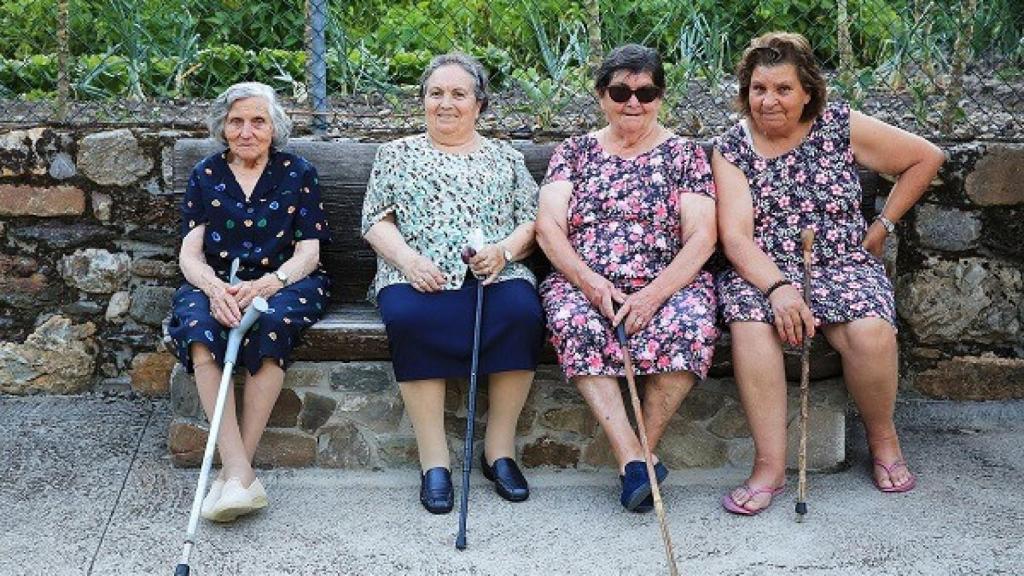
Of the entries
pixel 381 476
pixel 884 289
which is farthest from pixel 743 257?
pixel 381 476

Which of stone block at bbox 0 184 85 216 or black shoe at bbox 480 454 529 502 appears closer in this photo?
black shoe at bbox 480 454 529 502

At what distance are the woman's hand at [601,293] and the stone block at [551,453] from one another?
0.47 m

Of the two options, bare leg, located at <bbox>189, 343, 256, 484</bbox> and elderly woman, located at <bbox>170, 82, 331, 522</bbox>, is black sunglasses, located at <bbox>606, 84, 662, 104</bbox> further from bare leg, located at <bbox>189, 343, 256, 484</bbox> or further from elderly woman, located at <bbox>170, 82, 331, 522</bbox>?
bare leg, located at <bbox>189, 343, 256, 484</bbox>

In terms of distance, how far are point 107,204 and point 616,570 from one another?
2.18 m

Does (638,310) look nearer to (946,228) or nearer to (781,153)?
(781,153)

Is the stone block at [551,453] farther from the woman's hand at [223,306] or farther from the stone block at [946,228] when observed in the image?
the stone block at [946,228]

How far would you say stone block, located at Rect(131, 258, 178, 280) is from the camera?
4531 mm

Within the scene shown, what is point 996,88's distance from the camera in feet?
17.0

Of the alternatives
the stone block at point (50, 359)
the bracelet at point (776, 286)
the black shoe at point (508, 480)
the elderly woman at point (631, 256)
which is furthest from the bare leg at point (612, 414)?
the stone block at point (50, 359)

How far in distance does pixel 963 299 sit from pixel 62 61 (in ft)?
10.3

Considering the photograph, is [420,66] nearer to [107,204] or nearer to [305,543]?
[107,204]

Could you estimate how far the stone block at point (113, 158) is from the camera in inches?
175

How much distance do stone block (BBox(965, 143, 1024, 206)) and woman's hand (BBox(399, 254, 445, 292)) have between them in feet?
6.03

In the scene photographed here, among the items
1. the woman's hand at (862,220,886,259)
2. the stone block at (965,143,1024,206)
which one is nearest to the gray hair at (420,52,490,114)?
the woman's hand at (862,220,886,259)
